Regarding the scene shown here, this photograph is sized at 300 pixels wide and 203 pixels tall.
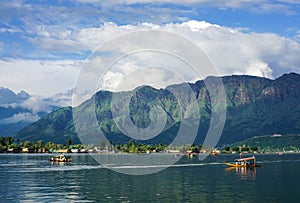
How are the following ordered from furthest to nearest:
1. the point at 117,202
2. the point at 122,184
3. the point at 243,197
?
1. the point at 122,184
2. the point at 243,197
3. the point at 117,202

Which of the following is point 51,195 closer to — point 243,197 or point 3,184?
point 3,184

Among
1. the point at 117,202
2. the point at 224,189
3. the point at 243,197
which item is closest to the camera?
the point at 117,202

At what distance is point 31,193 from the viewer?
256ft

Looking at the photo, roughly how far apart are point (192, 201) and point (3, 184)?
47129 millimetres

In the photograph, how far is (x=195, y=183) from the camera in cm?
9581

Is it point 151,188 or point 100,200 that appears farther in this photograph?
point 151,188

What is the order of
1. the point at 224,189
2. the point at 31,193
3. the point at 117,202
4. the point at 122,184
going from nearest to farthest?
the point at 117,202, the point at 31,193, the point at 224,189, the point at 122,184

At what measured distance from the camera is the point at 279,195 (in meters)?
74.9

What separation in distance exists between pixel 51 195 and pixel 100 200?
11.5m

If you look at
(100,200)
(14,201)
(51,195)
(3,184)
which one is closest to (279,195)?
(100,200)

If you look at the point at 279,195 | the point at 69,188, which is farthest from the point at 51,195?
the point at 279,195

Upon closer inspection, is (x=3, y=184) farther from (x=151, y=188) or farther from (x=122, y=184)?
(x=151, y=188)

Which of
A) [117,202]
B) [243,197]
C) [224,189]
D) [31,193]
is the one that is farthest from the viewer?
[224,189]

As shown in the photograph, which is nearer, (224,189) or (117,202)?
(117,202)
